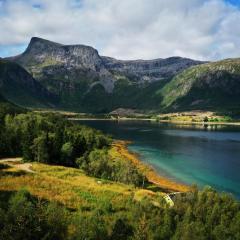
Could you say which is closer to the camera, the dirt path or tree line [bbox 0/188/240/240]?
tree line [bbox 0/188/240/240]

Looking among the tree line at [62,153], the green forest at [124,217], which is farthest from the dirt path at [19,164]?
the green forest at [124,217]

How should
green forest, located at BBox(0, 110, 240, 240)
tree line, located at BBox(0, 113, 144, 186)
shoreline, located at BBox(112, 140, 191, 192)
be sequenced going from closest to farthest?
green forest, located at BBox(0, 110, 240, 240) < tree line, located at BBox(0, 113, 144, 186) < shoreline, located at BBox(112, 140, 191, 192)

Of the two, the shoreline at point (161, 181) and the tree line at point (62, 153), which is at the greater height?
the tree line at point (62, 153)

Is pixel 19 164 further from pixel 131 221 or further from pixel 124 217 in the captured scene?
pixel 131 221

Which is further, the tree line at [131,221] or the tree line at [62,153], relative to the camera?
the tree line at [62,153]

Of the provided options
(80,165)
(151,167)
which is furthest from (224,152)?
(80,165)

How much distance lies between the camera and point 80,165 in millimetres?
126500

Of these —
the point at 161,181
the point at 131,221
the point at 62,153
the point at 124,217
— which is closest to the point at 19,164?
the point at 62,153

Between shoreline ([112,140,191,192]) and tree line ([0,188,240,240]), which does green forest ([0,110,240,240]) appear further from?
shoreline ([112,140,191,192])

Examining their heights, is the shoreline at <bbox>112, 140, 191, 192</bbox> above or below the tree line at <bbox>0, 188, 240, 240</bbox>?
below

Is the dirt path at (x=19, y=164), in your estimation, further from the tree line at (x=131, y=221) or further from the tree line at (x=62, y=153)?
the tree line at (x=131, y=221)

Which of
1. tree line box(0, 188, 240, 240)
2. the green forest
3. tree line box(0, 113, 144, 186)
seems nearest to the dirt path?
tree line box(0, 113, 144, 186)

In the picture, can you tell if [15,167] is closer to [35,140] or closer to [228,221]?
[35,140]

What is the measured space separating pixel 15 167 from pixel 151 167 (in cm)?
5957
